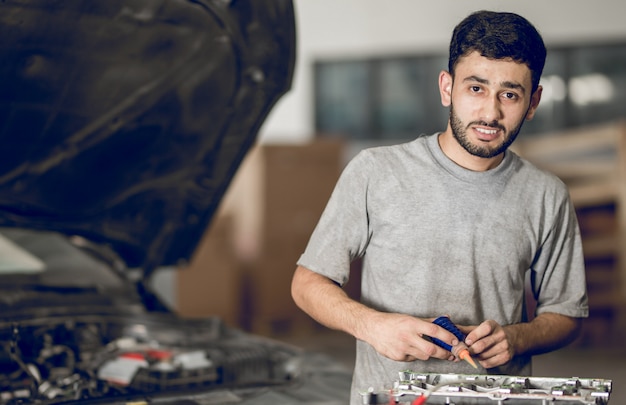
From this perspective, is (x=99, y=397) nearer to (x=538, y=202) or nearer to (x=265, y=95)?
(x=265, y=95)

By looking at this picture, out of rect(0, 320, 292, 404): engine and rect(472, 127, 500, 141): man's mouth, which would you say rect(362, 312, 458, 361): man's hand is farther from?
rect(0, 320, 292, 404): engine

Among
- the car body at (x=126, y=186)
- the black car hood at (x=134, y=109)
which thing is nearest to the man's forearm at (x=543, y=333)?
the car body at (x=126, y=186)

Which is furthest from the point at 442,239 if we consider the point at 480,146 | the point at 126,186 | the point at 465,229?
the point at 126,186

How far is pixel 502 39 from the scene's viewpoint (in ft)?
4.25

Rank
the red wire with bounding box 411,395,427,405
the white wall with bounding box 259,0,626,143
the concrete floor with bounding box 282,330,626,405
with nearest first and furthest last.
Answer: the red wire with bounding box 411,395,427,405, the concrete floor with bounding box 282,330,626,405, the white wall with bounding box 259,0,626,143

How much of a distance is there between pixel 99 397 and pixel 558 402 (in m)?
1.01

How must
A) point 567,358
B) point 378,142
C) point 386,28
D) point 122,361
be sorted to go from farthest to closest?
point 378,142, point 386,28, point 567,358, point 122,361

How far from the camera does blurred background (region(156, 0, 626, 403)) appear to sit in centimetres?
487

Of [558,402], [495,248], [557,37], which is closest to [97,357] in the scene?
[495,248]

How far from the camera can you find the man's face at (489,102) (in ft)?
4.28

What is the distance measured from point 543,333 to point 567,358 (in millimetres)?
3468

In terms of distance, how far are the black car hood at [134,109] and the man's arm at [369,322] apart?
638 mm

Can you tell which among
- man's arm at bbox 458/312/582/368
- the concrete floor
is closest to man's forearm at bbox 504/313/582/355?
man's arm at bbox 458/312/582/368

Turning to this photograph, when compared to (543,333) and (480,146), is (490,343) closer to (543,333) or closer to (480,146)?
(543,333)
